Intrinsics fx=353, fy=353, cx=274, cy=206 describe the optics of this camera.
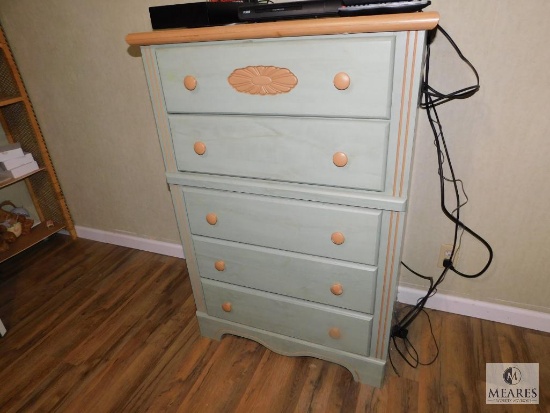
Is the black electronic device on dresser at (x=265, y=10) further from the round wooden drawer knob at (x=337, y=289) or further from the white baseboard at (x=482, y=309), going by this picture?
the white baseboard at (x=482, y=309)

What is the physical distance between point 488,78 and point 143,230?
2130 mm

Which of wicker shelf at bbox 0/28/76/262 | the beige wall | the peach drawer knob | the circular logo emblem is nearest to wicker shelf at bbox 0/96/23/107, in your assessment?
wicker shelf at bbox 0/28/76/262

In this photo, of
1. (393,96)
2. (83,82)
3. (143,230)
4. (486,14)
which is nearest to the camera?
(393,96)

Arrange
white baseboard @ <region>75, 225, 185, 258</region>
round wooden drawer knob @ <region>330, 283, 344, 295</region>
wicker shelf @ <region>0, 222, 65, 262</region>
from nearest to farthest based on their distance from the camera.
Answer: round wooden drawer knob @ <region>330, 283, 344, 295</region> < wicker shelf @ <region>0, 222, 65, 262</region> < white baseboard @ <region>75, 225, 185, 258</region>

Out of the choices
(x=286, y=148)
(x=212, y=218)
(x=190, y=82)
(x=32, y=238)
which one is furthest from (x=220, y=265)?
(x=32, y=238)

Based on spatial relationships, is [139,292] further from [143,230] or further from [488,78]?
[488,78]

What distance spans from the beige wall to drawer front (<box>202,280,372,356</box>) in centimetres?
59

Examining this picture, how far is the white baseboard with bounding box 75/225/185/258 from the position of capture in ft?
7.77

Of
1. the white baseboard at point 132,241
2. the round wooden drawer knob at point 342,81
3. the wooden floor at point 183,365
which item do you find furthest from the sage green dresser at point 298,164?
the white baseboard at point 132,241

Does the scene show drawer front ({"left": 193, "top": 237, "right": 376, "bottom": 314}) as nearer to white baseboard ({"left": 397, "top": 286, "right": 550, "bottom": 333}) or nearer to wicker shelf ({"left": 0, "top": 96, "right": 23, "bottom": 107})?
white baseboard ({"left": 397, "top": 286, "right": 550, "bottom": 333})

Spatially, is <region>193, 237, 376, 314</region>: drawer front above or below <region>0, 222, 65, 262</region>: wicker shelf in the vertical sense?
above

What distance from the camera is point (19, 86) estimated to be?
2170 millimetres

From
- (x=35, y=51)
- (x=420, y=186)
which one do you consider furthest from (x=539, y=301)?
(x=35, y=51)

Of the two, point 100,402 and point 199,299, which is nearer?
point 100,402
